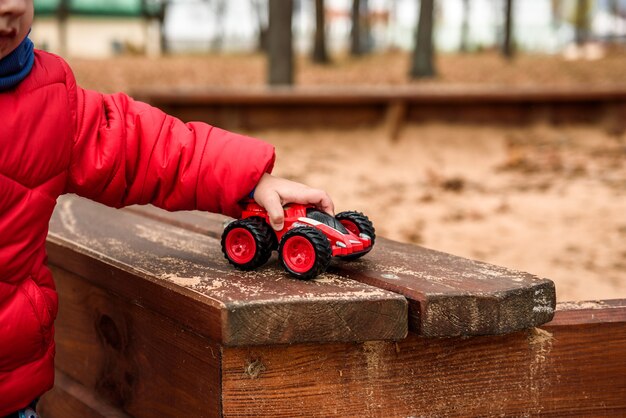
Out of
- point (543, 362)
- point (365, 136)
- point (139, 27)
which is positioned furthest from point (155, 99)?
point (139, 27)

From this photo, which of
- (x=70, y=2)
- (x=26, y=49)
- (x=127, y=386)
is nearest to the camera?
(x=26, y=49)

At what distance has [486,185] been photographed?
252 inches

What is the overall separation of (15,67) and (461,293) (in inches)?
37.0

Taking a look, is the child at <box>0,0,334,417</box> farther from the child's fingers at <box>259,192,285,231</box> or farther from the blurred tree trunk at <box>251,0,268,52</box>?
the blurred tree trunk at <box>251,0,268,52</box>

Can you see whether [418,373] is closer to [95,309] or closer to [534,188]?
[95,309]

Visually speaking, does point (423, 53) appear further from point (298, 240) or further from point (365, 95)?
point (298, 240)

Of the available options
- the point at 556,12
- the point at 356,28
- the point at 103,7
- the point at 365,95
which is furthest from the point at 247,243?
the point at 556,12

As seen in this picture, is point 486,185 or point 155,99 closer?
point 486,185

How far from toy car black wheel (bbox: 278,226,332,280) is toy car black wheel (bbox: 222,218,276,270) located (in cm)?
4

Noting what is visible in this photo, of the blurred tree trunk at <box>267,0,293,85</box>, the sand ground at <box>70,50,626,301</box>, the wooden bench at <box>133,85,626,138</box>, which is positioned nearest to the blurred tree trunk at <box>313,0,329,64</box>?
the blurred tree trunk at <box>267,0,293,85</box>

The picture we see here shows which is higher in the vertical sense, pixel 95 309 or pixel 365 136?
pixel 95 309

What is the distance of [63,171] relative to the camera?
1.75 m

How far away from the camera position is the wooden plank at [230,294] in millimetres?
1541

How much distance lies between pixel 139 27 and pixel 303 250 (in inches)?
1673
